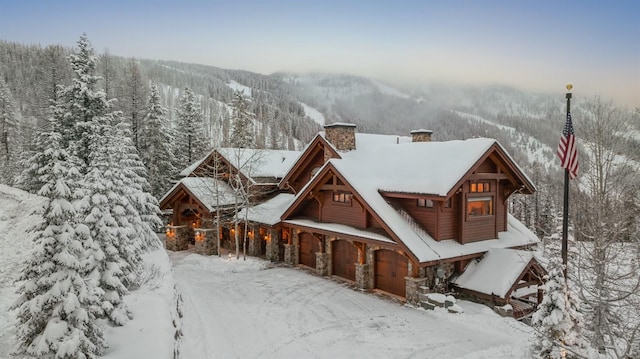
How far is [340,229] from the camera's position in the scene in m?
21.2

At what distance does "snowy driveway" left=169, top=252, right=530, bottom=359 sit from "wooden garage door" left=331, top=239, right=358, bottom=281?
4.65ft

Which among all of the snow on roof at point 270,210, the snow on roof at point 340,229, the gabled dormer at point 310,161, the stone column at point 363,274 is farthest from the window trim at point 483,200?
the snow on roof at point 270,210

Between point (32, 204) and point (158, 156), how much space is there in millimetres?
10647

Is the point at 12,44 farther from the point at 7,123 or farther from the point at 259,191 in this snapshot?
the point at 259,191

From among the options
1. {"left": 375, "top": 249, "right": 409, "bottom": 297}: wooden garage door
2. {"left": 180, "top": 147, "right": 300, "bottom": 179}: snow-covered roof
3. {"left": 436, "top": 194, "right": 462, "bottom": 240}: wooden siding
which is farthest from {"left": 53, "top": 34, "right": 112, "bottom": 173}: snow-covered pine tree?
{"left": 436, "top": 194, "right": 462, "bottom": 240}: wooden siding

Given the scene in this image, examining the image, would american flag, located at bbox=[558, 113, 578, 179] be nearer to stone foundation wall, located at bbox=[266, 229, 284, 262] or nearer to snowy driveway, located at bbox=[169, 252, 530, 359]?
snowy driveway, located at bbox=[169, 252, 530, 359]

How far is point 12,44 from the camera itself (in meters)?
126

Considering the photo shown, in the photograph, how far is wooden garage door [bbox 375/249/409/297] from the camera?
19.0m

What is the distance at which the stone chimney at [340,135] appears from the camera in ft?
79.4

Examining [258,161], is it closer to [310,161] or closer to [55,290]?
[310,161]

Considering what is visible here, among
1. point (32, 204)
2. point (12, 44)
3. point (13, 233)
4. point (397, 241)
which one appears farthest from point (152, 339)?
point (12, 44)

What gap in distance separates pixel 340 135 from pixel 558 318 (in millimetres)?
15968

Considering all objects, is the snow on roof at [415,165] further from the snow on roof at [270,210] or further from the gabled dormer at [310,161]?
the snow on roof at [270,210]

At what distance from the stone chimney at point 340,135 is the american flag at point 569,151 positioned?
546 inches
